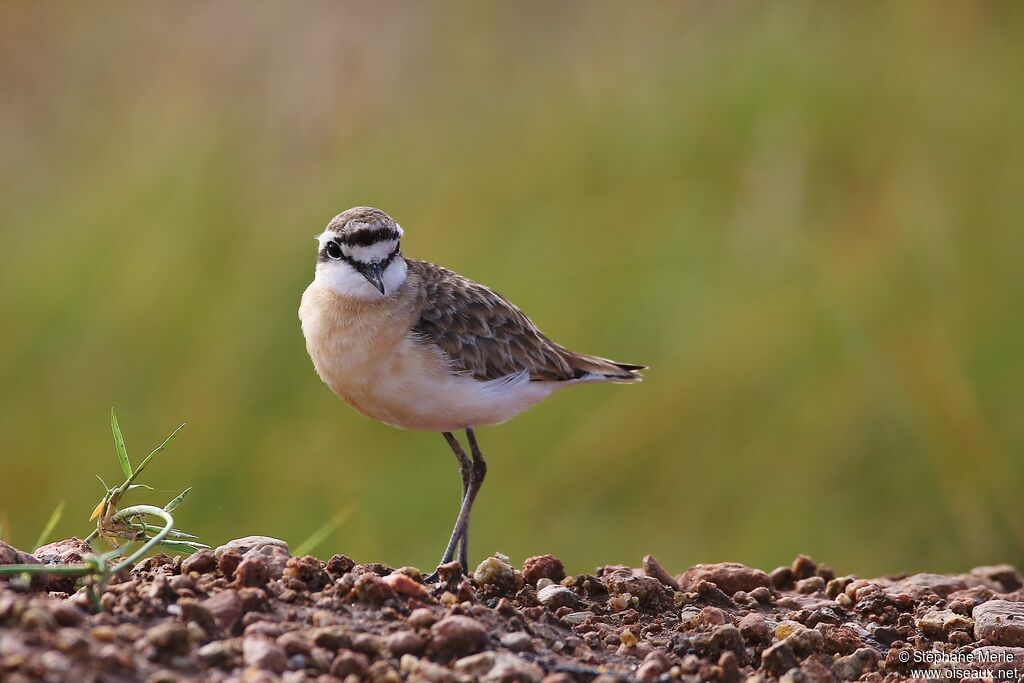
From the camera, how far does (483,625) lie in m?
4.22

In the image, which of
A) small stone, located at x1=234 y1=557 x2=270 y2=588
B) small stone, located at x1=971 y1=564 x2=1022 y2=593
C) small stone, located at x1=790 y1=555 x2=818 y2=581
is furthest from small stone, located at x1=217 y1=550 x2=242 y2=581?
small stone, located at x1=971 y1=564 x2=1022 y2=593

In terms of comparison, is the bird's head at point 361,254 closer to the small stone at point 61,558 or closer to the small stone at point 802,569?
the small stone at point 61,558

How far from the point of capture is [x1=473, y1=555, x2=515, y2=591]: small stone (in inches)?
190

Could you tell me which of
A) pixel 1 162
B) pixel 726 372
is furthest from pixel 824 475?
pixel 1 162

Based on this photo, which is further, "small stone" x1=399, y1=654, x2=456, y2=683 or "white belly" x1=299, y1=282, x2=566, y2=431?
"white belly" x1=299, y1=282, x2=566, y2=431

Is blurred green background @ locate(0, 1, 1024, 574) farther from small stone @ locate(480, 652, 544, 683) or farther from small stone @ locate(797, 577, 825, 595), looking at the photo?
small stone @ locate(480, 652, 544, 683)

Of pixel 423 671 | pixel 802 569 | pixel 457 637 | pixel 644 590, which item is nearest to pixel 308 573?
pixel 457 637

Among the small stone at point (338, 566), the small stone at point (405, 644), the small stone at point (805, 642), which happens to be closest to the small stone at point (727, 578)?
the small stone at point (805, 642)

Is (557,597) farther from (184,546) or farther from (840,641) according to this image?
(184,546)

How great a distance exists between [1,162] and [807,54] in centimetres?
636

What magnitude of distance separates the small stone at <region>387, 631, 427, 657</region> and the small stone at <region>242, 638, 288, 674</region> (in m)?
0.32

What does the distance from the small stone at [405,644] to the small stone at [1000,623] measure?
2.19 metres

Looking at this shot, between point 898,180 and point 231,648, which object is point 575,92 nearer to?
point 898,180

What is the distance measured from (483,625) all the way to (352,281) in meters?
2.17
